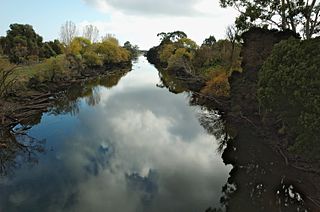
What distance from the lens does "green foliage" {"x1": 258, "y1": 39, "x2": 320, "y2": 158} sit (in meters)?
18.5

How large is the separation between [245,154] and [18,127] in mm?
23156

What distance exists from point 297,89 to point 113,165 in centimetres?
1386

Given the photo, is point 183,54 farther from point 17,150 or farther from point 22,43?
point 17,150

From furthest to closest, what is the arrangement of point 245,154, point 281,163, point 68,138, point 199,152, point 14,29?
point 14,29 → point 68,138 → point 199,152 → point 245,154 → point 281,163

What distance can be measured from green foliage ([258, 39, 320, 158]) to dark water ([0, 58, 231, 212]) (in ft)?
19.0

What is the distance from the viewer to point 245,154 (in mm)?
25109

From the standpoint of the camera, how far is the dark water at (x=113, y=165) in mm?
18281

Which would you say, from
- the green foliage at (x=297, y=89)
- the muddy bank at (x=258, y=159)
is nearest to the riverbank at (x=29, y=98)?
the muddy bank at (x=258, y=159)

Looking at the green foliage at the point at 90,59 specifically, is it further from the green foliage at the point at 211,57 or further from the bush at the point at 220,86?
the bush at the point at 220,86

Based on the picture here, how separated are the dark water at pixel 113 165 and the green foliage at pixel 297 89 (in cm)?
578

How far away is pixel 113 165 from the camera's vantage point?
77.7 ft

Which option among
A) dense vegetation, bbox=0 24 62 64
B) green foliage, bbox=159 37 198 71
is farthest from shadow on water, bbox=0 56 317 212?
green foliage, bbox=159 37 198 71

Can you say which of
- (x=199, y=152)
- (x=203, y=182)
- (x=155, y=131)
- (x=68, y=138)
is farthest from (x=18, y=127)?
(x=203, y=182)

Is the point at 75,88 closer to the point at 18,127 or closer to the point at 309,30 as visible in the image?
the point at 18,127
